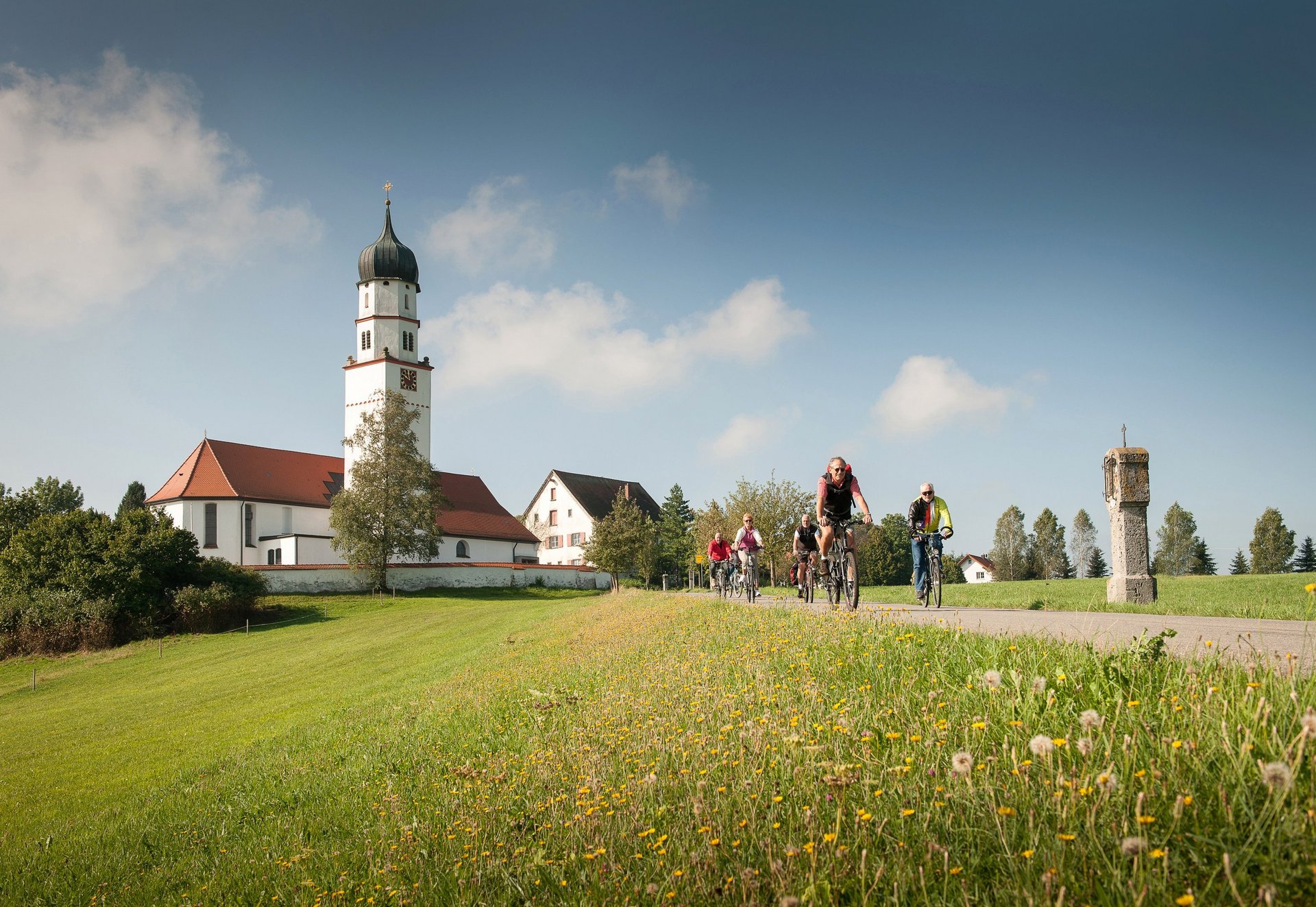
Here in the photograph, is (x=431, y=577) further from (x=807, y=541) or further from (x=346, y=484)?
(x=807, y=541)

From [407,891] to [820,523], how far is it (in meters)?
9.34

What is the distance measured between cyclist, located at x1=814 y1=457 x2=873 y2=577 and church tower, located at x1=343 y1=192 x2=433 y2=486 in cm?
6235

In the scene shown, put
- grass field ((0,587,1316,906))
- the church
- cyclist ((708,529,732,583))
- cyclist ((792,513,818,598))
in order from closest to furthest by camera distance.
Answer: grass field ((0,587,1316,906)) < cyclist ((792,513,818,598)) < cyclist ((708,529,732,583)) < the church

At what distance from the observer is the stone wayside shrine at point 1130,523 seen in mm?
14500

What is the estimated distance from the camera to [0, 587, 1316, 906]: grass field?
352cm

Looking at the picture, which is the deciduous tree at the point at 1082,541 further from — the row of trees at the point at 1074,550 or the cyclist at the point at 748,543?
the cyclist at the point at 748,543

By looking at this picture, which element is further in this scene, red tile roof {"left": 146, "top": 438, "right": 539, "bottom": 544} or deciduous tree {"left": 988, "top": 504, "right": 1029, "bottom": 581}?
deciduous tree {"left": 988, "top": 504, "right": 1029, "bottom": 581}

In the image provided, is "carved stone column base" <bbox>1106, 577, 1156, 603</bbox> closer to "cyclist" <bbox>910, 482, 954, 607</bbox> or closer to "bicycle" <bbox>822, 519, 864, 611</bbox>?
"cyclist" <bbox>910, 482, 954, 607</bbox>

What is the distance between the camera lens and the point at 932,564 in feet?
48.2

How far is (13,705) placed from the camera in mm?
26188

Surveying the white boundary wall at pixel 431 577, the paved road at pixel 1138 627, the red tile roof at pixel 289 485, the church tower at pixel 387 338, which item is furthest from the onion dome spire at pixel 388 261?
the paved road at pixel 1138 627

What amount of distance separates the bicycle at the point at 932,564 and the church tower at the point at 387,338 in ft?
203

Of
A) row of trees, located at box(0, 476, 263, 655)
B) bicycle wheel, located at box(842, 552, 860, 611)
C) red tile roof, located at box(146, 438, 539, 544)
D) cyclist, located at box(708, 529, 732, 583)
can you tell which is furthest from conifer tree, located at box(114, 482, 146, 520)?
bicycle wheel, located at box(842, 552, 860, 611)

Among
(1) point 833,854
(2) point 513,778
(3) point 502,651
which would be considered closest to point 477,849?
(2) point 513,778
